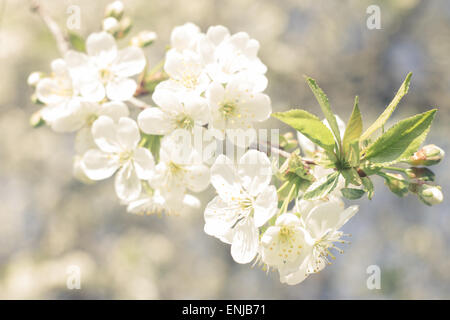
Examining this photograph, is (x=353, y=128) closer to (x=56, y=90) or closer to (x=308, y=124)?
(x=308, y=124)

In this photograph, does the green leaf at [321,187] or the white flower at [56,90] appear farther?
the white flower at [56,90]

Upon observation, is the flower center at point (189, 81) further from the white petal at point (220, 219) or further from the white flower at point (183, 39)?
the white petal at point (220, 219)

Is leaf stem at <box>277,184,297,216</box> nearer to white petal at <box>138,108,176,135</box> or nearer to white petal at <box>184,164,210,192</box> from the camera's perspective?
white petal at <box>184,164,210,192</box>

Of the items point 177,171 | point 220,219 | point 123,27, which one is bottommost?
point 220,219

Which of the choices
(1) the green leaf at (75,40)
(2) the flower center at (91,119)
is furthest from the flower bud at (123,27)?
(2) the flower center at (91,119)

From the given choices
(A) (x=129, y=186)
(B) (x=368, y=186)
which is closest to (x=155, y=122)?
(A) (x=129, y=186)

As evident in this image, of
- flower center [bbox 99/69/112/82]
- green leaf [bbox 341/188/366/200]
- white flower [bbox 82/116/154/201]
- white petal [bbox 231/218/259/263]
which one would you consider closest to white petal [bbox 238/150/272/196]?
white petal [bbox 231/218/259/263]
